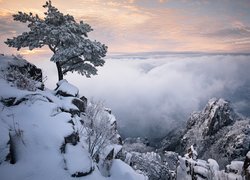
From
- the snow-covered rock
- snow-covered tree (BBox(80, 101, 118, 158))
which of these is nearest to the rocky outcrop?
snow-covered tree (BBox(80, 101, 118, 158))

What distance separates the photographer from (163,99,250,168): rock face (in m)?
99.9

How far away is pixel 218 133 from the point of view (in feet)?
426

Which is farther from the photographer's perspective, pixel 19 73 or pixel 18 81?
pixel 19 73

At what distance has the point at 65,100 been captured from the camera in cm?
1566

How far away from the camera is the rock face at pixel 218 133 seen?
328 feet

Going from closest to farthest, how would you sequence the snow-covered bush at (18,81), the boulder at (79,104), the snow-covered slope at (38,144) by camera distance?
the snow-covered slope at (38,144) → the snow-covered bush at (18,81) → the boulder at (79,104)

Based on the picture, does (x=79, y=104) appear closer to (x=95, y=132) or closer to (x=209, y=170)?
(x=95, y=132)

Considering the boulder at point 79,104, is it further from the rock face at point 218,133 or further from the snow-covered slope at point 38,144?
the rock face at point 218,133

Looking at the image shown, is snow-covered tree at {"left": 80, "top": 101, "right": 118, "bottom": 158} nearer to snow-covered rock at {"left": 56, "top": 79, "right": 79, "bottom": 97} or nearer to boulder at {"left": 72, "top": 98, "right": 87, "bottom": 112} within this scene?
boulder at {"left": 72, "top": 98, "right": 87, "bottom": 112}

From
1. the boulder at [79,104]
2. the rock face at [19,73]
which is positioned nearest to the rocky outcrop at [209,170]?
the boulder at [79,104]

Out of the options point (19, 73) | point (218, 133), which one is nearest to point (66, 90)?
point (19, 73)

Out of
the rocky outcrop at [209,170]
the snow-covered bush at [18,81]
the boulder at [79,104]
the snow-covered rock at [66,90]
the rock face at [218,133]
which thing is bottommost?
the rock face at [218,133]

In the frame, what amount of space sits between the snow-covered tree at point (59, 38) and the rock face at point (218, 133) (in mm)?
91800

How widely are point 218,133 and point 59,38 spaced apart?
126225mm
